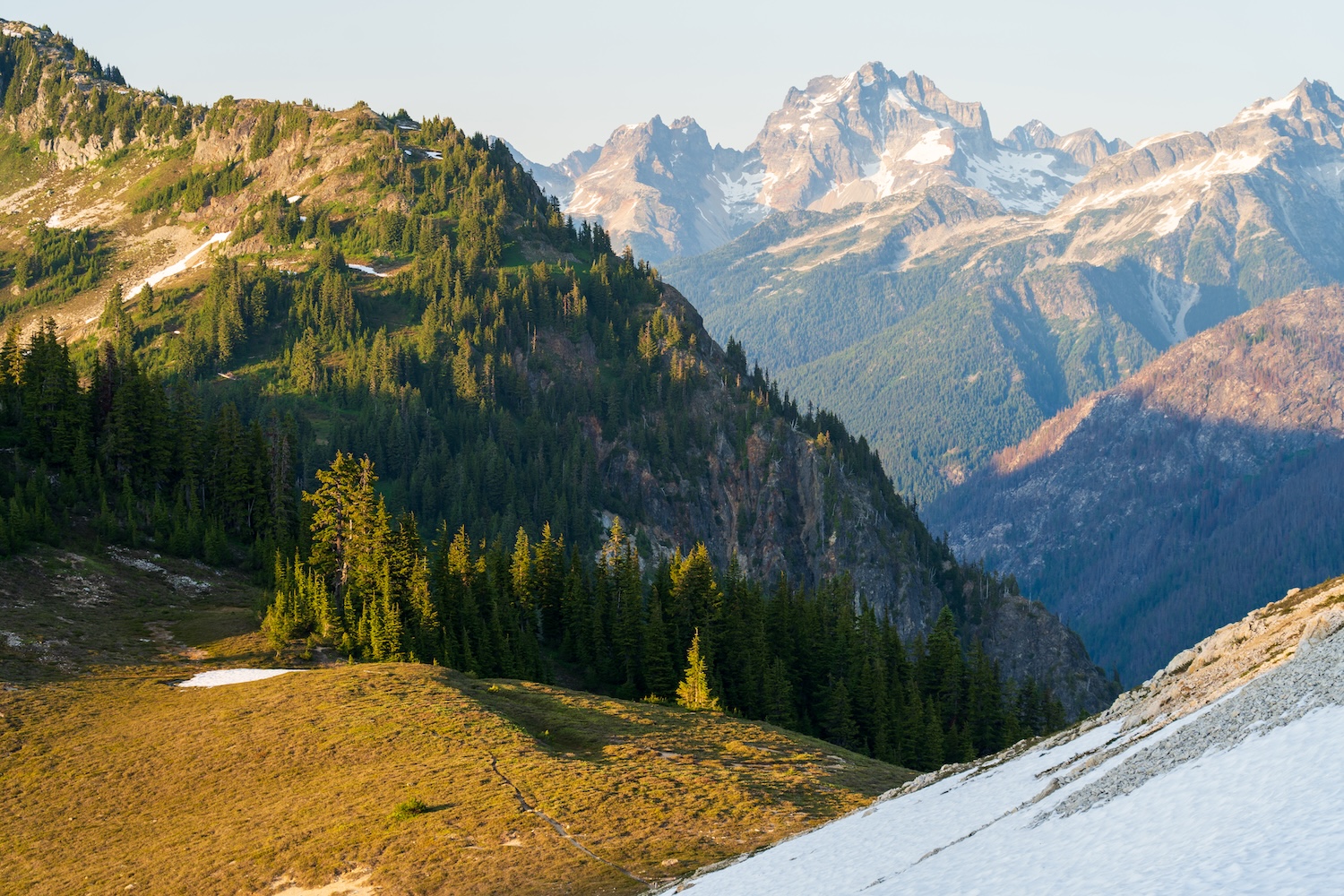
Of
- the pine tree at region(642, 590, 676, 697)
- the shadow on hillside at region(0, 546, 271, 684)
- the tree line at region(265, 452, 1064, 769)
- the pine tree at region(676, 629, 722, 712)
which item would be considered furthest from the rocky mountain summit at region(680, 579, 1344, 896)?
the pine tree at region(642, 590, 676, 697)

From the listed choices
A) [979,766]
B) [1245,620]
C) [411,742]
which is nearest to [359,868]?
[411,742]

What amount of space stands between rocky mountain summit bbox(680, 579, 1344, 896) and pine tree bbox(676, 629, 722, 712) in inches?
1555

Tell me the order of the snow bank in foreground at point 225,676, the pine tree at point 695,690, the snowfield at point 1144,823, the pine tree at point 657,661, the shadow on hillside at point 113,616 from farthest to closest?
the pine tree at point 657,661, the pine tree at point 695,690, the shadow on hillside at point 113,616, the snow bank in foreground at point 225,676, the snowfield at point 1144,823

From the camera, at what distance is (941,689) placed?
118m

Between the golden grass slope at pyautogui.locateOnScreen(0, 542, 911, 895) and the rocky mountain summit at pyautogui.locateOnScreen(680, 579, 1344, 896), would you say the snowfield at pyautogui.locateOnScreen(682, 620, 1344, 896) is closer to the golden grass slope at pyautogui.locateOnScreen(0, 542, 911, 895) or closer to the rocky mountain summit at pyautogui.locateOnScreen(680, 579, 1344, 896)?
the rocky mountain summit at pyautogui.locateOnScreen(680, 579, 1344, 896)

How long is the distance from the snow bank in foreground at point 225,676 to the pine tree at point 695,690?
31.5m

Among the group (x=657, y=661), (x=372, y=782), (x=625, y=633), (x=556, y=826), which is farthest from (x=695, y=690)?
(x=556, y=826)

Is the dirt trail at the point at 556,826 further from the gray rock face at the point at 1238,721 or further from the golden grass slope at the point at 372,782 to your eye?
the gray rock face at the point at 1238,721

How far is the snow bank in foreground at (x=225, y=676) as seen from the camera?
239ft

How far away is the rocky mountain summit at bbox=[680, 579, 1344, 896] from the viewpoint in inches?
853

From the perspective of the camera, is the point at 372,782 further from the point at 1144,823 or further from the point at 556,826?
the point at 1144,823

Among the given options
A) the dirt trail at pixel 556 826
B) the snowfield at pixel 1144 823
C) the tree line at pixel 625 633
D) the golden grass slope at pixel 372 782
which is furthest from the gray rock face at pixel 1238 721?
the tree line at pixel 625 633

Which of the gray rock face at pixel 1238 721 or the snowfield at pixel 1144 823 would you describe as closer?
the snowfield at pixel 1144 823

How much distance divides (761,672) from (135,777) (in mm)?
62250
